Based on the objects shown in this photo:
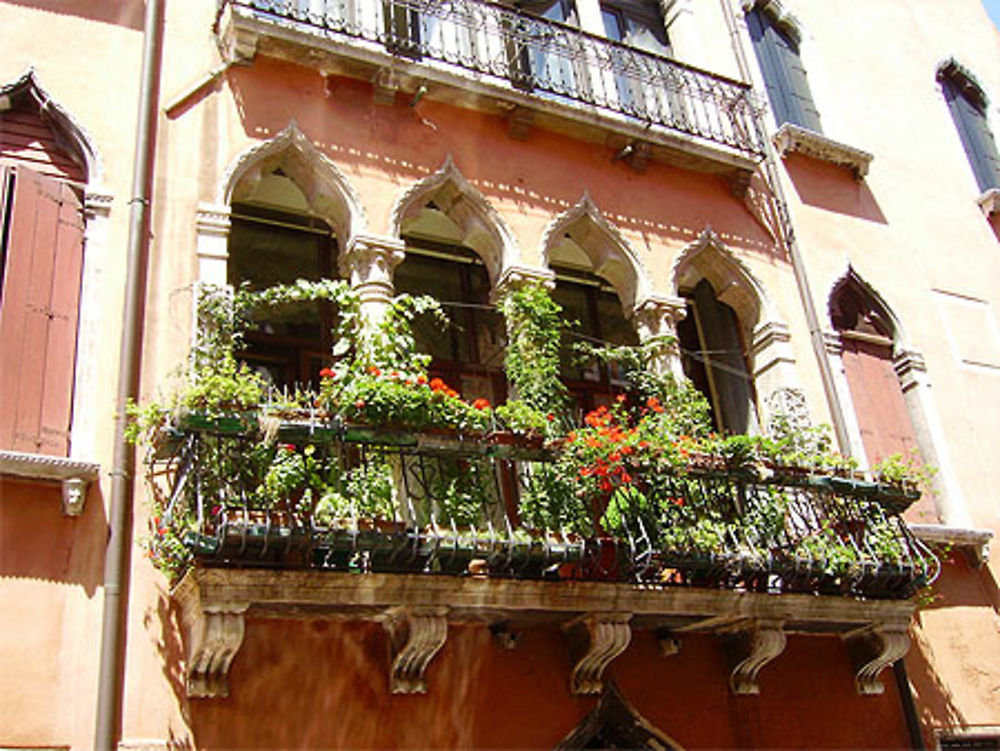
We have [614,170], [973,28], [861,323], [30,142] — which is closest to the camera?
[30,142]

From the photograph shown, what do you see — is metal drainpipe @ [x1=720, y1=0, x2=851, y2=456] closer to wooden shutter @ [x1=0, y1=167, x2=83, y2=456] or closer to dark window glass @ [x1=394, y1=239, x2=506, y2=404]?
dark window glass @ [x1=394, y1=239, x2=506, y2=404]

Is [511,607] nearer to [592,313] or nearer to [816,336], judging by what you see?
[592,313]

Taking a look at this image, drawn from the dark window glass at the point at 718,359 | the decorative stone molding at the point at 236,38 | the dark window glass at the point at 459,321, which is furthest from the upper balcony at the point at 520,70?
the dark window glass at the point at 459,321

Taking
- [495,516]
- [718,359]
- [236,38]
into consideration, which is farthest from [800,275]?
[236,38]

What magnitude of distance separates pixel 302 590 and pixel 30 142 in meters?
3.72

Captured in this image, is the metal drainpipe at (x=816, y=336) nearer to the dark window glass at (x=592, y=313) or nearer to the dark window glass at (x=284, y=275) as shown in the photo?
the dark window glass at (x=592, y=313)

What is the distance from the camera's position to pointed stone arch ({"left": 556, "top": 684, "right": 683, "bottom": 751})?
25.8 feet

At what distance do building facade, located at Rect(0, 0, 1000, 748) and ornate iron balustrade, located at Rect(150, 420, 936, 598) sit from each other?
1.4 inches

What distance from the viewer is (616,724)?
7.92m

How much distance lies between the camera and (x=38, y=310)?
7.16 meters

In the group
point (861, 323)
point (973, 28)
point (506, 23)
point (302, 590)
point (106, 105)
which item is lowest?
point (302, 590)

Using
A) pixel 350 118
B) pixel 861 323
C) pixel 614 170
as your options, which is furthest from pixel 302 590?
pixel 861 323

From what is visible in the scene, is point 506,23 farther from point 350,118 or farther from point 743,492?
point 743,492

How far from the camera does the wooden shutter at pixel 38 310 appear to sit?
686cm
